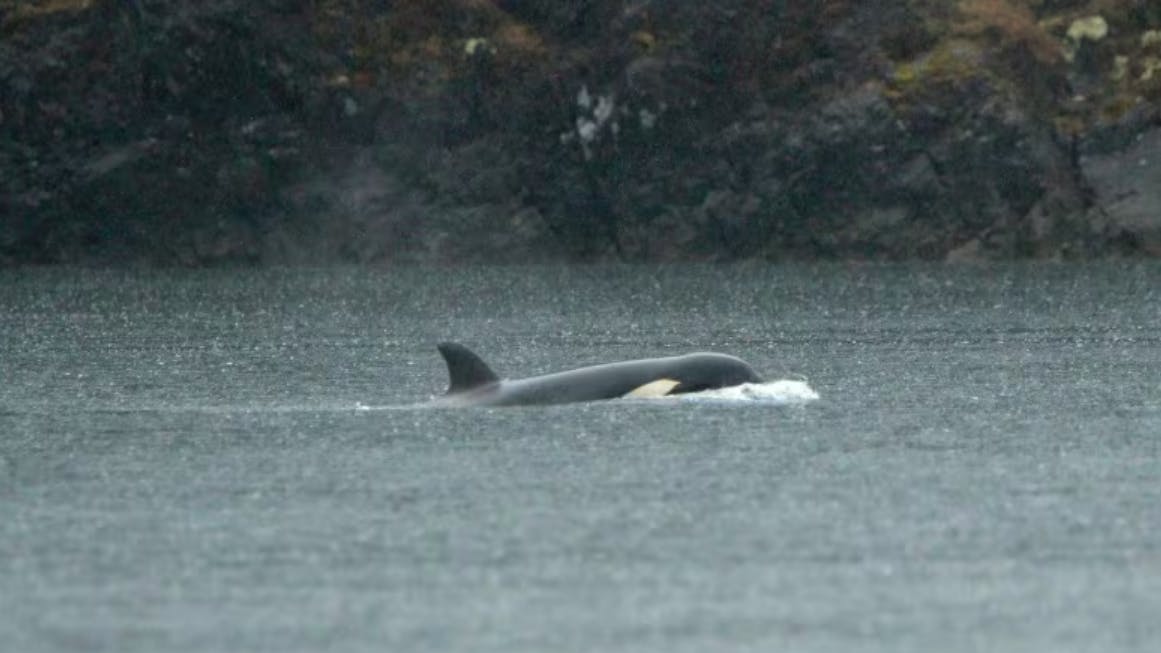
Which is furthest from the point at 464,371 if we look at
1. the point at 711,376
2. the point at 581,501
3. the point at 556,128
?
the point at 556,128

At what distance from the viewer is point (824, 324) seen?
4259 cm

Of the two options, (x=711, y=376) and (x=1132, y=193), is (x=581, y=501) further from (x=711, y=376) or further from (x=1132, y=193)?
(x=1132, y=193)

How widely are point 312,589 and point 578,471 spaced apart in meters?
5.98

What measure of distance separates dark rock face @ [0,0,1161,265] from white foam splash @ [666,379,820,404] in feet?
146

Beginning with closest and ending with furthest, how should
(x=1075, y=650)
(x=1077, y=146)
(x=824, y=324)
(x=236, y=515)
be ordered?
(x=1075, y=650)
(x=236, y=515)
(x=824, y=324)
(x=1077, y=146)

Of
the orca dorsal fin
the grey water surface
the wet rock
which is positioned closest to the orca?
the orca dorsal fin

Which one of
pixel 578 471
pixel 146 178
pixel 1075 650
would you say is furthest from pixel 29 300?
pixel 1075 650

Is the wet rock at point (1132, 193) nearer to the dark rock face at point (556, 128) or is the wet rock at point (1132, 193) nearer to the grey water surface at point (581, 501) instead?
the dark rock face at point (556, 128)

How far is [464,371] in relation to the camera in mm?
27234

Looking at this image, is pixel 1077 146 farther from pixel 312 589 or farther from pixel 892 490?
pixel 312 589

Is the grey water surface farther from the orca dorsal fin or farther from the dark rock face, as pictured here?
the dark rock face

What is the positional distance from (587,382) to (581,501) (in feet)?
26.6

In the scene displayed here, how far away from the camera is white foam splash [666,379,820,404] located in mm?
27125

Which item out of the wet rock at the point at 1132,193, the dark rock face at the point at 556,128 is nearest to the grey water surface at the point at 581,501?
the wet rock at the point at 1132,193
